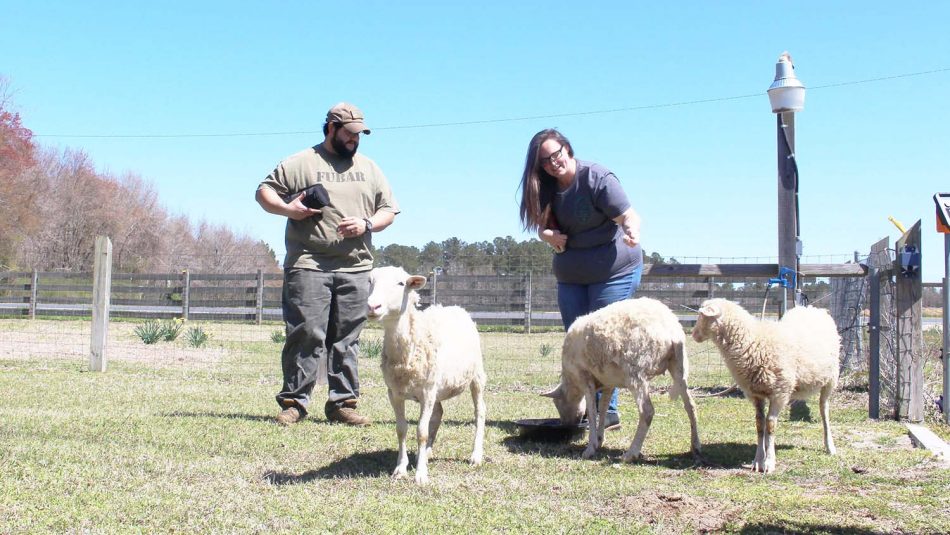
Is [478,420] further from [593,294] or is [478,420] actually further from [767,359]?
[767,359]

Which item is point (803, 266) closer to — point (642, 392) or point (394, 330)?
point (642, 392)

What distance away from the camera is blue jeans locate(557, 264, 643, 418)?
588 centimetres

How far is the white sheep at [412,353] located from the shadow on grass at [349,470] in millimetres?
200

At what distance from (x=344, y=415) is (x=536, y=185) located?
2324 millimetres

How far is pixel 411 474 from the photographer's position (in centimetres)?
451

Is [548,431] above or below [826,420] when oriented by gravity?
below

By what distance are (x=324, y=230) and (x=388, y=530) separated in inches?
124

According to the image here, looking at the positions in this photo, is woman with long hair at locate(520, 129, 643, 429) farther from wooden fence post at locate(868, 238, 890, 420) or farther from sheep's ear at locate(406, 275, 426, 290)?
wooden fence post at locate(868, 238, 890, 420)

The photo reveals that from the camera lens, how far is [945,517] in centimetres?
367

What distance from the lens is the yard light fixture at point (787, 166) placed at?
7.47 meters

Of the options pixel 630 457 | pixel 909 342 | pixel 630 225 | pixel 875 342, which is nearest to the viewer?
pixel 630 457

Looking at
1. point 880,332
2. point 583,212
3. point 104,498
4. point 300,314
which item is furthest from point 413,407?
A: point 880,332

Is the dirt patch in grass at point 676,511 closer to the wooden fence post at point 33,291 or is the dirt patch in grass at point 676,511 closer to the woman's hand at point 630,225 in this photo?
the woman's hand at point 630,225

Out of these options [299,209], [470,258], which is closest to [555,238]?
[299,209]
